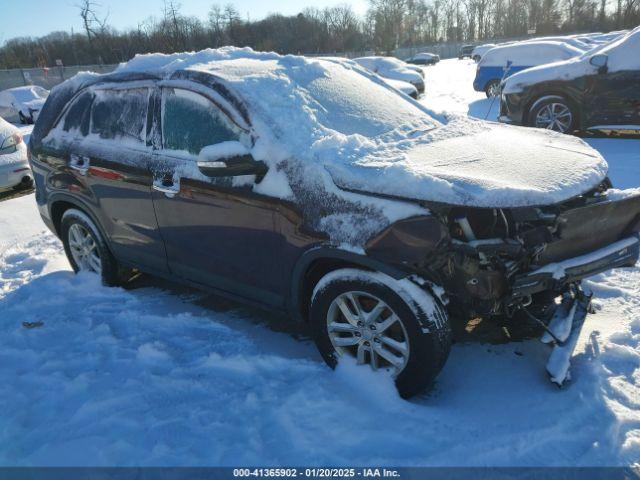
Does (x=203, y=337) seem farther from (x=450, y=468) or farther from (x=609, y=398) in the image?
(x=609, y=398)

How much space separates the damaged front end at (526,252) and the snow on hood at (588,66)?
5859 millimetres

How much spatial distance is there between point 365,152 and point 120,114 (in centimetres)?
213

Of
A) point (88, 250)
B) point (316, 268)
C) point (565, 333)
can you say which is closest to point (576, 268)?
point (565, 333)

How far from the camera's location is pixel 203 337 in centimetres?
341

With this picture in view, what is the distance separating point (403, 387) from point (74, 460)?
1708mm

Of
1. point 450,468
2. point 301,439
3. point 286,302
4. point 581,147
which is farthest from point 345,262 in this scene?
point 581,147

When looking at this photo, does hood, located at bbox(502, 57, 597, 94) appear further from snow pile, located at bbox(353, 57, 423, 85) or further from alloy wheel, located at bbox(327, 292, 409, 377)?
→ snow pile, located at bbox(353, 57, 423, 85)

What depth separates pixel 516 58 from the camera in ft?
46.8

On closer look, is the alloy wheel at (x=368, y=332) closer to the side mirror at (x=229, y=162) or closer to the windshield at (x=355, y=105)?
the side mirror at (x=229, y=162)

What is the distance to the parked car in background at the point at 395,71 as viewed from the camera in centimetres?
1841

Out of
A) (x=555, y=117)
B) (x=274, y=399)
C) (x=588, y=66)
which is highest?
(x=588, y=66)

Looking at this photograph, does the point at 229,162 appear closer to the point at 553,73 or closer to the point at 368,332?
the point at 368,332

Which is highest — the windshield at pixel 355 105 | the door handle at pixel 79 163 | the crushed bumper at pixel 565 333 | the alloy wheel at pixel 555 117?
the windshield at pixel 355 105

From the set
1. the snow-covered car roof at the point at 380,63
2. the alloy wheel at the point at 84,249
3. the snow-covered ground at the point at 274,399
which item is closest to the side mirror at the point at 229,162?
the snow-covered ground at the point at 274,399
